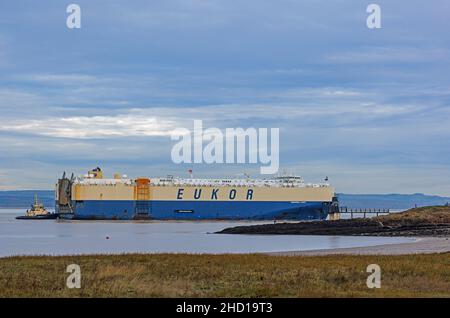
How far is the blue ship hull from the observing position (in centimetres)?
9594

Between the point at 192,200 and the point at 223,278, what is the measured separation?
77.1m

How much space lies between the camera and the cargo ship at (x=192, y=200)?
3767 inches

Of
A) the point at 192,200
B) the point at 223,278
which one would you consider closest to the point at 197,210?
the point at 192,200

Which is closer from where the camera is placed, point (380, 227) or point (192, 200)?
point (380, 227)

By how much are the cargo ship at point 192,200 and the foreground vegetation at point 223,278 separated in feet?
234

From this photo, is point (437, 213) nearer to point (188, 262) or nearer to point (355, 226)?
point (355, 226)

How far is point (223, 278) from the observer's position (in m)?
18.5

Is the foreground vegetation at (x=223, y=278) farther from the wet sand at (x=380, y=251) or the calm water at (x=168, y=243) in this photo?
the calm water at (x=168, y=243)

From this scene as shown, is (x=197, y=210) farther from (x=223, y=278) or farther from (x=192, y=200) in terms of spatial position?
(x=223, y=278)

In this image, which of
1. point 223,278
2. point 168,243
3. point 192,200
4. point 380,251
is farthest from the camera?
point 192,200

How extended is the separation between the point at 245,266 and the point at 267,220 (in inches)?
2946

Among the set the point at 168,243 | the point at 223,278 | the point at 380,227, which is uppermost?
the point at 223,278
